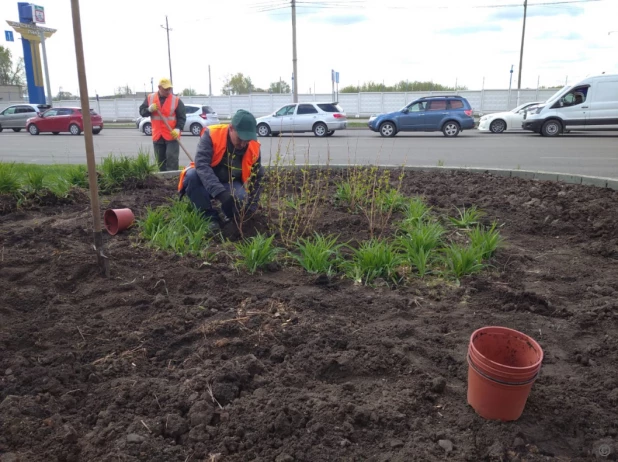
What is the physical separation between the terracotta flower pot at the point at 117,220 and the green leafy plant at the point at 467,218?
9.92 ft

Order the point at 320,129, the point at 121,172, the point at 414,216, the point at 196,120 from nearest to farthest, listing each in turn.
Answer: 1. the point at 414,216
2. the point at 121,172
3. the point at 320,129
4. the point at 196,120

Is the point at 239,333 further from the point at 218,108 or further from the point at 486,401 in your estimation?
the point at 218,108

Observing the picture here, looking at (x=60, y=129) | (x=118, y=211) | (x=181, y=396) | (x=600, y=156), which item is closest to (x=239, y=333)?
(x=181, y=396)

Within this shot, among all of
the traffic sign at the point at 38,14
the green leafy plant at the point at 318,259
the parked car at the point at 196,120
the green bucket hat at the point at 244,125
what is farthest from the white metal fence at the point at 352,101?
the green leafy plant at the point at 318,259

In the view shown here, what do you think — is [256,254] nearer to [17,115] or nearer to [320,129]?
[320,129]

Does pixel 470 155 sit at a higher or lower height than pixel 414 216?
lower

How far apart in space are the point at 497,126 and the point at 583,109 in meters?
3.88

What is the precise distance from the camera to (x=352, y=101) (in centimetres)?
3503

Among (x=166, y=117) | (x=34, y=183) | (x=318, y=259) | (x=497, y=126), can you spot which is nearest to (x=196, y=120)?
(x=497, y=126)

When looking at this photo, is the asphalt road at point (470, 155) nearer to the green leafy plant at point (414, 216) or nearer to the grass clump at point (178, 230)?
the green leafy plant at point (414, 216)

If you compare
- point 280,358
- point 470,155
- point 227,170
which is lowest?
point 280,358

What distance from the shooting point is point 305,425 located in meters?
2.06

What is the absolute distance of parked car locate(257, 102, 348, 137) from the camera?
20609 mm

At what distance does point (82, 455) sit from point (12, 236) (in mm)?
3108
